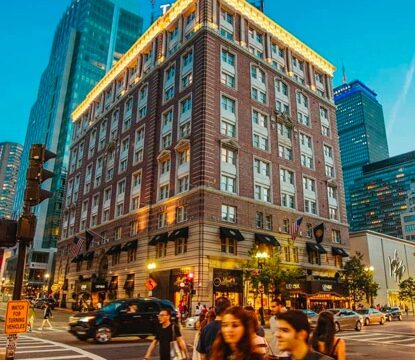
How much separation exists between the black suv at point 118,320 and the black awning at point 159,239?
16579 millimetres

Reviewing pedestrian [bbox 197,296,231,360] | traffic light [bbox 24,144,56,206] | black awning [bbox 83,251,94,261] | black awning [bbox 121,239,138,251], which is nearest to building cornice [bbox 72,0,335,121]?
black awning [bbox 121,239,138,251]

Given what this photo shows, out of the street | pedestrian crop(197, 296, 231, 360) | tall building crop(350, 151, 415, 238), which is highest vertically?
tall building crop(350, 151, 415, 238)

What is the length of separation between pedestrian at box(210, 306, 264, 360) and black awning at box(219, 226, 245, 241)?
30419 millimetres

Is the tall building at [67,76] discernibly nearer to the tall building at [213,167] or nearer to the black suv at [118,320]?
the tall building at [213,167]

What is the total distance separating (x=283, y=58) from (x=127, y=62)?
2305 centimetres

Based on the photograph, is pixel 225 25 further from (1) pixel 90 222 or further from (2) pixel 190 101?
(1) pixel 90 222

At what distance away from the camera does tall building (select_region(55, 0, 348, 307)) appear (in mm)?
35906

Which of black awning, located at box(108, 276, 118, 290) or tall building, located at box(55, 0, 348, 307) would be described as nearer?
tall building, located at box(55, 0, 348, 307)

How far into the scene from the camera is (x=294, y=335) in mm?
3613

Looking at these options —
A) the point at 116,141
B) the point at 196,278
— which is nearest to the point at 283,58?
the point at 116,141

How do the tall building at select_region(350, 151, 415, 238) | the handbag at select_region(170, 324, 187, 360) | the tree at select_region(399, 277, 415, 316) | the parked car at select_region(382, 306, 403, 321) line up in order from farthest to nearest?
the tall building at select_region(350, 151, 415, 238) → the tree at select_region(399, 277, 415, 316) → the parked car at select_region(382, 306, 403, 321) → the handbag at select_region(170, 324, 187, 360)

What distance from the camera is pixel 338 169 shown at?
5181 centimetres

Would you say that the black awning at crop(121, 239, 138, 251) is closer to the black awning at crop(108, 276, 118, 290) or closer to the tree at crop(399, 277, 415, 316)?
the black awning at crop(108, 276, 118, 290)

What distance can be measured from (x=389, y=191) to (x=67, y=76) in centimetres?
15606
